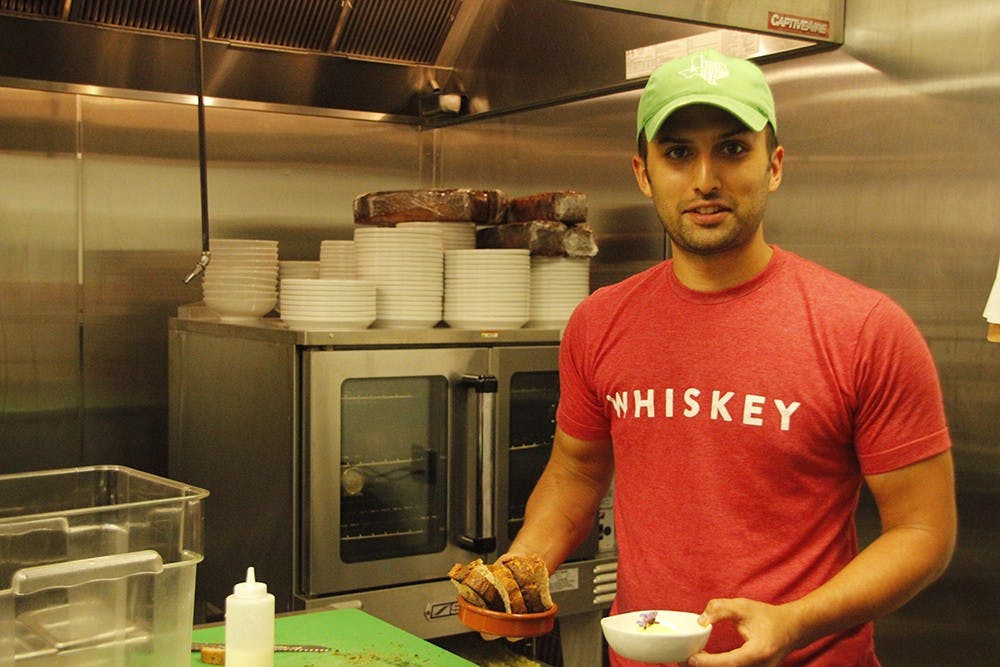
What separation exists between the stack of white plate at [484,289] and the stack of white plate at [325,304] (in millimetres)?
314

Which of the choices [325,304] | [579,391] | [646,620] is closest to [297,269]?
[325,304]

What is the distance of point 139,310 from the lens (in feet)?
12.2

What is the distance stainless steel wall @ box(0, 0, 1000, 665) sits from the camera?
2588mm

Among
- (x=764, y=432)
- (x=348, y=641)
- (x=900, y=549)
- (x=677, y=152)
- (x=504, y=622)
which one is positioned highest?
Result: (x=677, y=152)

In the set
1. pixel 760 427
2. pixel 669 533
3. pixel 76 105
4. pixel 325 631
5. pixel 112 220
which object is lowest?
pixel 325 631

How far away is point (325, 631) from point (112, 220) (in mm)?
1996

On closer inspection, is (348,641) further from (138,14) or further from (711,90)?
(138,14)

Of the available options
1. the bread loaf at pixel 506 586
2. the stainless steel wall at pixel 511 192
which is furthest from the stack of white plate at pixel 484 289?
the bread loaf at pixel 506 586

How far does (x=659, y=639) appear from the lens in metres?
1.50

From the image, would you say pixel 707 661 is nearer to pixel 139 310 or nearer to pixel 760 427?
pixel 760 427

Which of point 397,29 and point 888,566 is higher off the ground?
point 397,29

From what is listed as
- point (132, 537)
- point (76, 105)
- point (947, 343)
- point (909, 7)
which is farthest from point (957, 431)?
point (76, 105)

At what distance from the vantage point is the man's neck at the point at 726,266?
189 cm

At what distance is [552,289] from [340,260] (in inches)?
24.0
